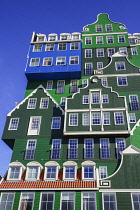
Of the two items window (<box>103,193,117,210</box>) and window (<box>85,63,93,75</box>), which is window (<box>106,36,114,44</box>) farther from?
window (<box>103,193,117,210</box>)

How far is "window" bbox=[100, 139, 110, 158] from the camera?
118 ft

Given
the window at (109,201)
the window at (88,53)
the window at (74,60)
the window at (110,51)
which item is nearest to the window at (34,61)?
the window at (74,60)

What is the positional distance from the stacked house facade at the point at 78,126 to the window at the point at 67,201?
0.38 feet

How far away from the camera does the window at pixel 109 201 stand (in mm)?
29359

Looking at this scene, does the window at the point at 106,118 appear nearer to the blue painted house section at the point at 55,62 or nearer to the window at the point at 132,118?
the window at the point at 132,118

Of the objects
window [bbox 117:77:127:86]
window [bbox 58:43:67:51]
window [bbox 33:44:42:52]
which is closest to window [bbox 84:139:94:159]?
window [bbox 117:77:127:86]

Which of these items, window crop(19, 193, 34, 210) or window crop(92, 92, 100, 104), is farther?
window crop(92, 92, 100, 104)

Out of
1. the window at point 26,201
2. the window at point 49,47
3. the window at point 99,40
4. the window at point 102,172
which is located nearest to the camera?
the window at point 26,201

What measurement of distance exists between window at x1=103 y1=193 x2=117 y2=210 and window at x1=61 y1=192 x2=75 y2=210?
13.2ft

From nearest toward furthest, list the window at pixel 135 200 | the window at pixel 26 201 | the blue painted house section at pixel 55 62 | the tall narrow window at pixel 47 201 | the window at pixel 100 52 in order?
the window at pixel 135 200
the tall narrow window at pixel 47 201
the window at pixel 26 201
the blue painted house section at pixel 55 62
the window at pixel 100 52

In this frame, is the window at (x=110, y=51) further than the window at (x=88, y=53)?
No

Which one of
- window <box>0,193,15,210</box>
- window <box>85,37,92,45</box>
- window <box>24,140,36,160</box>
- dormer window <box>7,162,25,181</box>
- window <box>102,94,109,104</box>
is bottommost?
window <box>0,193,15,210</box>

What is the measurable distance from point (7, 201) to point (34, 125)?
13837 mm

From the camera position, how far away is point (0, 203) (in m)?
30.4
